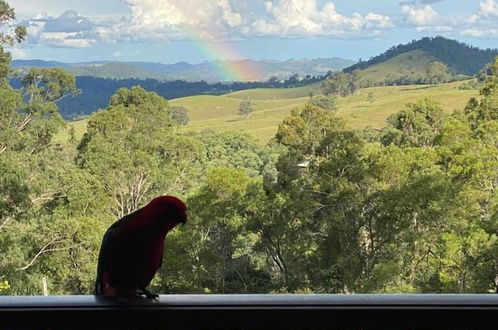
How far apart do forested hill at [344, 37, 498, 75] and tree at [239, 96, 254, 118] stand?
3.82 m

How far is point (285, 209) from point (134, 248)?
21.3 ft

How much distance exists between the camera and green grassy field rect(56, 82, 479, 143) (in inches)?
473

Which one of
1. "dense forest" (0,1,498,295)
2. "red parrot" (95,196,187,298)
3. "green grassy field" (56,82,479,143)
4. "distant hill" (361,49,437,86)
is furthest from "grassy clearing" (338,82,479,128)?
"red parrot" (95,196,187,298)

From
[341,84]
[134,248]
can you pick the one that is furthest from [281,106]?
[134,248]

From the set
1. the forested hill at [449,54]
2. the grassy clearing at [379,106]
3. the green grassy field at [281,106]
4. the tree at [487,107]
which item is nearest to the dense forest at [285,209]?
the tree at [487,107]

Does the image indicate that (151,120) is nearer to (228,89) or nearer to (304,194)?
(304,194)

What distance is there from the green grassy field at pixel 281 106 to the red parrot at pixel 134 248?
800cm

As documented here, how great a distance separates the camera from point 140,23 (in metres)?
10.8

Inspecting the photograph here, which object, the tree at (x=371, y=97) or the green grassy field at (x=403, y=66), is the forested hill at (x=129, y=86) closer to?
the tree at (x=371, y=97)

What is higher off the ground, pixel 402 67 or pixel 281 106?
pixel 402 67

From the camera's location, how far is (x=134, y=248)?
2.45 ft
